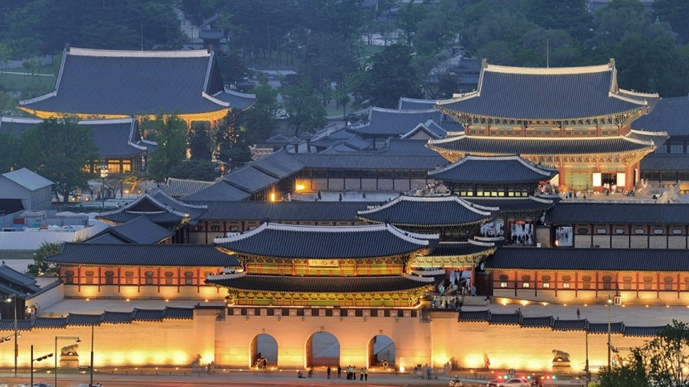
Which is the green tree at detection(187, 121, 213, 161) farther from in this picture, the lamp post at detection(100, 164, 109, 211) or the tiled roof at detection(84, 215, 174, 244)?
the tiled roof at detection(84, 215, 174, 244)

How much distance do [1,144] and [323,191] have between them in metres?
21.0

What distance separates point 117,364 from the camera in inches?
3556

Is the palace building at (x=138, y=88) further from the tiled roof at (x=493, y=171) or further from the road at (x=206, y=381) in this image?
the road at (x=206, y=381)

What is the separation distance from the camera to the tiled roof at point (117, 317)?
90.6 meters

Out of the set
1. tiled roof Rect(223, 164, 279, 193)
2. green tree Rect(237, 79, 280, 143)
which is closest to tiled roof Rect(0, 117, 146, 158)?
tiled roof Rect(223, 164, 279, 193)

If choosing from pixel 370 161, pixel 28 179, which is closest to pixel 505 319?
pixel 28 179

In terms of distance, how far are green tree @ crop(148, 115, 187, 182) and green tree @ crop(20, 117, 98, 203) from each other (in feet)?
13.0

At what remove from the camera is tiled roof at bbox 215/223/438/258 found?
89562 millimetres

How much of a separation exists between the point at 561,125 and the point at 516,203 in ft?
50.9

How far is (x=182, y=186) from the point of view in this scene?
12588cm

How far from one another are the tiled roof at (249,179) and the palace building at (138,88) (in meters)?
24.6

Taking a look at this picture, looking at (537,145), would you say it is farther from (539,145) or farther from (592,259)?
(592,259)

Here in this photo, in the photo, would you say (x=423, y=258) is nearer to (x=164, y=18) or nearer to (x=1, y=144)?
(x=1, y=144)

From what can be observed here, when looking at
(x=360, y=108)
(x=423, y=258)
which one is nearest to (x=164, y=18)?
(x=360, y=108)
